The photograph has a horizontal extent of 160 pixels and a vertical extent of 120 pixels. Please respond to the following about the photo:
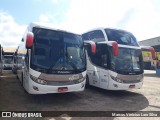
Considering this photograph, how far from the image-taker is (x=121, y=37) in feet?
35.4

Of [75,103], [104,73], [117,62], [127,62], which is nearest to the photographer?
[75,103]

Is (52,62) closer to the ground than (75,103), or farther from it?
farther from it

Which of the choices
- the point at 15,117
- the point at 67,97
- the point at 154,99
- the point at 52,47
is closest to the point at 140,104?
the point at 154,99

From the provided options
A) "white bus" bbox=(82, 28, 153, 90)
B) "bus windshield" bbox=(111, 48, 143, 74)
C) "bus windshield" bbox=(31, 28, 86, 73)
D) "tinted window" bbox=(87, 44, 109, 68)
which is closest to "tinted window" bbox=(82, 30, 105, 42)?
"white bus" bbox=(82, 28, 153, 90)

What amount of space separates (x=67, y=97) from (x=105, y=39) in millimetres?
3544

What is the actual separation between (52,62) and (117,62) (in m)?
3.53

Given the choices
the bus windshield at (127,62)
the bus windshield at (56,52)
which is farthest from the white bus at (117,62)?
the bus windshield at (56,52)

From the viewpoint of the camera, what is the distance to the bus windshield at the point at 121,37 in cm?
1060

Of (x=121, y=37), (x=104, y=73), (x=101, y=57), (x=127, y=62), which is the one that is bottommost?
(x=104, y=73)

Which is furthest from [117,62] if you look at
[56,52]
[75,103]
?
[56,52]

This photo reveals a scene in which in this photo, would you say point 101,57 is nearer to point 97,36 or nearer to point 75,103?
point 97,36

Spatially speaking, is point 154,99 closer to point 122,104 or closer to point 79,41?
point 122,104

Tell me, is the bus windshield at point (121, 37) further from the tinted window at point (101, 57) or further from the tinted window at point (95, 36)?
the tinted window at point (101, 57)

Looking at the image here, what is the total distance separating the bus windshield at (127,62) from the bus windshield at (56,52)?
1.83 m
